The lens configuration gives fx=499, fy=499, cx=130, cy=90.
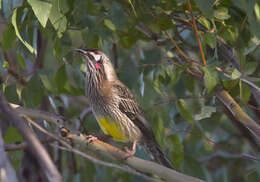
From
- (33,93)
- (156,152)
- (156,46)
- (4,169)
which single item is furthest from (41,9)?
(156,152)

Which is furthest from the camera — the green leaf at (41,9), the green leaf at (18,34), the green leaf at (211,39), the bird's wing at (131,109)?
the bird's wing at (131,109)

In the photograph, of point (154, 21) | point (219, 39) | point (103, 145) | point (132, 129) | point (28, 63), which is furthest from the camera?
point (28, 63)

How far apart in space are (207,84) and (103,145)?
88cm

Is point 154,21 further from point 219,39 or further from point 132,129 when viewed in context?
point 132,129

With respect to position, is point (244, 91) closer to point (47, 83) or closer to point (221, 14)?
point (221, 14)

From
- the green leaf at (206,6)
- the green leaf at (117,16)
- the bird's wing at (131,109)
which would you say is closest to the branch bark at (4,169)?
the green leaf at (117,16)

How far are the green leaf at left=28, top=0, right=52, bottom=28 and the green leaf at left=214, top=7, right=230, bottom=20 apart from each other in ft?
4.09

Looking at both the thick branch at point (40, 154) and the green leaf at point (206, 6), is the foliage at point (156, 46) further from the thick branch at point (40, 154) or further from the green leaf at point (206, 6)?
the thick branch at point (40, 154)

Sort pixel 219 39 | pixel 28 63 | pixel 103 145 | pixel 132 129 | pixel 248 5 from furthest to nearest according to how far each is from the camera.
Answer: pixel 28 63 → pixel 132 129 → pixel 219 39 → pixel 103 145 → pixel 248 5

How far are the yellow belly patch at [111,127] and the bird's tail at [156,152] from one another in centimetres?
28

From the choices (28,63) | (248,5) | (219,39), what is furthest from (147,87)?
(28,63)

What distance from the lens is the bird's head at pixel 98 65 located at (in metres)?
4.66

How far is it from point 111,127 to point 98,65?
0.68 metres

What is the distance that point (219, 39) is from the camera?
4.32 metres
